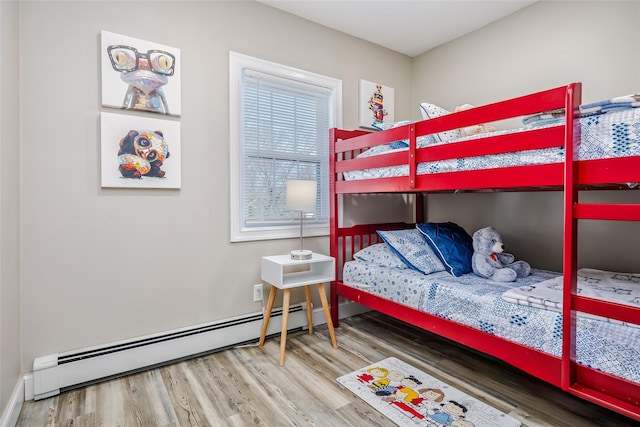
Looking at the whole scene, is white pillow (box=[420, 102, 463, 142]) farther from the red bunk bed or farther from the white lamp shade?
the white lamp shade

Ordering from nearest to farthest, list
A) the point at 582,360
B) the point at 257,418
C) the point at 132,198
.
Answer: the point at 582,360 < the point at 257,418 < the point at 132,198

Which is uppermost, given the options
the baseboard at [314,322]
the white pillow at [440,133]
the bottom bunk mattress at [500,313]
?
the white pillow at [440,133]

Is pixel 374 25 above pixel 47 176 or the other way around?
above

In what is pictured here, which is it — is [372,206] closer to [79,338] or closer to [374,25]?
[374,25]

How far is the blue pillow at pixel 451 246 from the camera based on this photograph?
2236mm

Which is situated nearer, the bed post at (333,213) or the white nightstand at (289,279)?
the white nightstand at (289,279)

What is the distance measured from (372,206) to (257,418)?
205 cm

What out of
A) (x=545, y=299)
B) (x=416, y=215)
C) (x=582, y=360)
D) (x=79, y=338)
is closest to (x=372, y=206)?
(x=416, y=215)

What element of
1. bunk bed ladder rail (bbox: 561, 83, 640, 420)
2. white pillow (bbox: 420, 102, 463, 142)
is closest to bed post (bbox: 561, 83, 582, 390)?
bunk bed ladder rail (bbox: 561, 83, 640, 420)

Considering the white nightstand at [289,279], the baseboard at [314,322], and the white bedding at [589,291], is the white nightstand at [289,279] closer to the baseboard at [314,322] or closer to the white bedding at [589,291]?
the baseboard at [314,322]

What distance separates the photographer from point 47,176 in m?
1.77

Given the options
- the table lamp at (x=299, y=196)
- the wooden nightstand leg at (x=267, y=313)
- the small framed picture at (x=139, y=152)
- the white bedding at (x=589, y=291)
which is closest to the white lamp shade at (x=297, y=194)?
the table lamp at (x=299, y=196)

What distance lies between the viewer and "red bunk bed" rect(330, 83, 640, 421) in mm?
1201

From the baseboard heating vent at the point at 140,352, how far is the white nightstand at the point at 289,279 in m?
0.16
